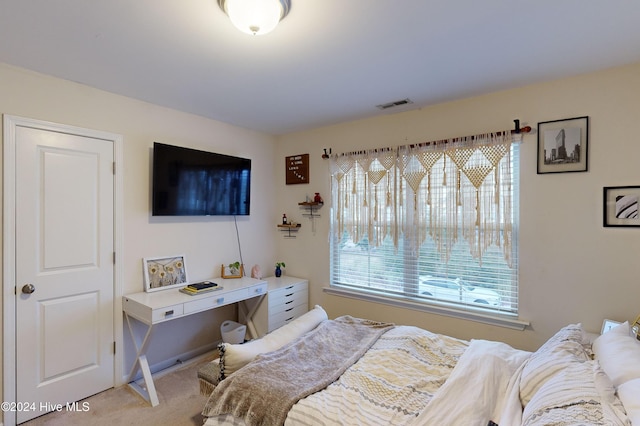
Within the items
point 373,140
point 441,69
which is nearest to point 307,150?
point 373,140

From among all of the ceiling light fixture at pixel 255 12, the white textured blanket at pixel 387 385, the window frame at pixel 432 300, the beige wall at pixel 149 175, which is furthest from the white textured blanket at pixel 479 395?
the beige wall at pixel 149 175

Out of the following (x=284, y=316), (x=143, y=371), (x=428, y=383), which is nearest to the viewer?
(x=428, y=383)

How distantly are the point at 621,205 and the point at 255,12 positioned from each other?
104 inches

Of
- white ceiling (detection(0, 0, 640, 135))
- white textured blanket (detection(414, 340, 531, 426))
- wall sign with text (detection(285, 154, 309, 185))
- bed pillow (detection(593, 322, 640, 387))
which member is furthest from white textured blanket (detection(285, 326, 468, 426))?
wall sign with text (detection(285, 154, 309, 185))

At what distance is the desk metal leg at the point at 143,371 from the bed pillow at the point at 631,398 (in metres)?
2.68

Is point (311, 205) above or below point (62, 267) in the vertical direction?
above

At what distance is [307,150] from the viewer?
12.4 ft

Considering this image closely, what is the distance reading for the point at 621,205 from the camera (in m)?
2.14

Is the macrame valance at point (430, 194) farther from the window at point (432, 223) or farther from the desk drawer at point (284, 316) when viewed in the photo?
the desk drawer at point (284, 316)

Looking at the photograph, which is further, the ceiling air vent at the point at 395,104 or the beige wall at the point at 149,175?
the ceiling air vent at the point at 395,104

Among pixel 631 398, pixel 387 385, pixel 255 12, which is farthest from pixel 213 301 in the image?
pixel 631 398

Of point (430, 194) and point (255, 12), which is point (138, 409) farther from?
point (430, 194)

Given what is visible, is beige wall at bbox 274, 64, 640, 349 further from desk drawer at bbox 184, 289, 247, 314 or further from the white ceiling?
desk drawer at bbox 184, 289, 247, 314

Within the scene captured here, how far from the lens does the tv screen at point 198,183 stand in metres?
2.78
